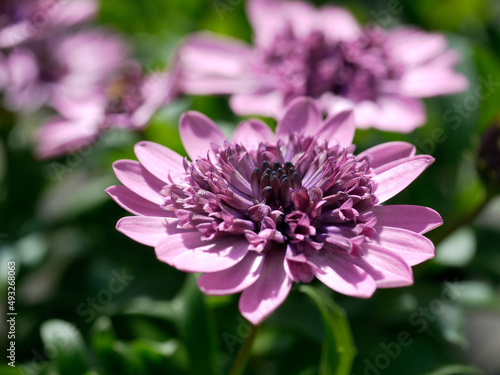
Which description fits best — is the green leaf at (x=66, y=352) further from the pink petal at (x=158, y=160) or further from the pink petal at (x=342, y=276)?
the pink petal at (x=342, y=276)

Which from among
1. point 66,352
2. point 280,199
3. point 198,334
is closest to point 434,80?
point 280,199

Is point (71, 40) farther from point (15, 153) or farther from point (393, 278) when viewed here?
point (393, 278)

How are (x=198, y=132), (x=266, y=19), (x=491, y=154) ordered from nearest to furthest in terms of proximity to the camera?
(x=198, y=132), (x=491, y=154), (x=266, y=19)

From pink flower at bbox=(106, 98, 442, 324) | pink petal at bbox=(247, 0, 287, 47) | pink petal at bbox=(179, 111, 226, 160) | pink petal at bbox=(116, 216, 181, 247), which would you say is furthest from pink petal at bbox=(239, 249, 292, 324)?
pink petal at bbox=(247, 0, 287, 47)

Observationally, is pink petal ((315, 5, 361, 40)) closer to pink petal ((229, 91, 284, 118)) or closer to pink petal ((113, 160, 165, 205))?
pink petal ((229, 91, 284, 118))

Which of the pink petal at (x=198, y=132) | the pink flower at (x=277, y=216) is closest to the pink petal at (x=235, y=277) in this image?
the pink flower at (x=277, y=216)

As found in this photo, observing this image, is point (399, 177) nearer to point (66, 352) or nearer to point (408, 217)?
point (408, 217)
